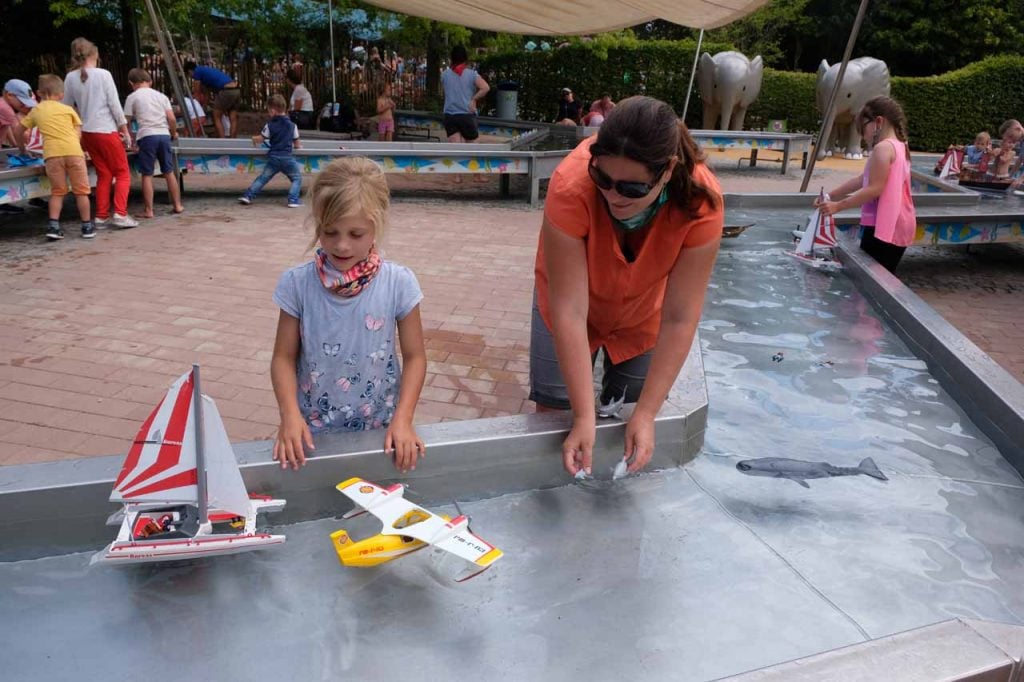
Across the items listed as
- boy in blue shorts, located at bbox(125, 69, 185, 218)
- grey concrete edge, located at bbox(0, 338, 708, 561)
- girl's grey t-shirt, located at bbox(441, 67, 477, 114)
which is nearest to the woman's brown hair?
grey concrete edge, located at bbox(0, 338, 708, 561)

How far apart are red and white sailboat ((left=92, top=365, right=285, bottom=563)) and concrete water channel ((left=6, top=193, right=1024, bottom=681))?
0.35 feet

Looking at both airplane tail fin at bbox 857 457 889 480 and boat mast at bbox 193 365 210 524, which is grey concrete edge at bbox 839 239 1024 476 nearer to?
airplane tail fin at bbox 857 457 889 480

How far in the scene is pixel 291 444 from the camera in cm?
213

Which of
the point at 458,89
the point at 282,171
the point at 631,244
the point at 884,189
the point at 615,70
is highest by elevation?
the point at 615,70

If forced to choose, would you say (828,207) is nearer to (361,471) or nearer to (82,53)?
(361,471)

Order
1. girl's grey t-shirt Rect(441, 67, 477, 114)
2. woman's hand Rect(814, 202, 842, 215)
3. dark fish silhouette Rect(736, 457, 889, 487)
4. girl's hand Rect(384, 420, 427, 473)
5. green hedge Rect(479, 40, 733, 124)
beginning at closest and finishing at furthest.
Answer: girl's hand Rect(384, 420, 427, 473) → dark fish silhouette Rect(736, 457, 889, 487) → woman's hand Rect(814, 202, 842, 215) → girl's grey t-shirt Rect(441, 67, 477, 114) → green hedge Rect(479, 40, 733, 124)

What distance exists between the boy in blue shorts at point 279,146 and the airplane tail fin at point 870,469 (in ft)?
25.6

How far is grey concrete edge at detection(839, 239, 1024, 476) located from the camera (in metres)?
2.93

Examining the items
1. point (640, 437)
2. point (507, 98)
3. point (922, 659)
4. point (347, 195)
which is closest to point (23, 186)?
point (347, 195)

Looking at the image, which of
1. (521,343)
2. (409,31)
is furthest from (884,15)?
(521,343)

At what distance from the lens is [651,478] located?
2564mm

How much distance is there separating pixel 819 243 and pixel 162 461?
5.24 meters

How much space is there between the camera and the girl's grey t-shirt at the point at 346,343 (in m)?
2.25

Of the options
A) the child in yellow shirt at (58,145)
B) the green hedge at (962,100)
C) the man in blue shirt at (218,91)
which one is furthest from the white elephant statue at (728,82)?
the child in yellow shirt at (58,145)
